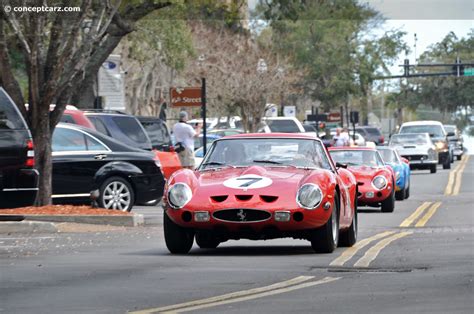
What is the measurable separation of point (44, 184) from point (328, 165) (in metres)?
7.00

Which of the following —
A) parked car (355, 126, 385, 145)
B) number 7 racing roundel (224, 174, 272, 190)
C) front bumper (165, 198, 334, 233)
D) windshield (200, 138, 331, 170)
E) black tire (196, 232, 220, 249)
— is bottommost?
parked car (355, 126, 385, 145)

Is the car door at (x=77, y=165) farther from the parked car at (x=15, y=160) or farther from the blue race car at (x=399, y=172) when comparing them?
the blue race car at (x=399, y=172)

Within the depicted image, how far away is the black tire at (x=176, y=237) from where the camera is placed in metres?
14.1

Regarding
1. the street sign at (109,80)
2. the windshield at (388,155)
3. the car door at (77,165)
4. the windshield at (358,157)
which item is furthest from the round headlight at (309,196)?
the street sign at (109,80)

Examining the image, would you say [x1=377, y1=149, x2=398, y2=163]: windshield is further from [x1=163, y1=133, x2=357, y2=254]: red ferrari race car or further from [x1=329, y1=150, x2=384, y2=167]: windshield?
[x1=163, y1=133, x2=357, y2=254]: red ferrari race car

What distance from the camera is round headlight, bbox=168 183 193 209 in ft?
45.5

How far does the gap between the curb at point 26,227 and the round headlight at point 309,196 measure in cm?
555

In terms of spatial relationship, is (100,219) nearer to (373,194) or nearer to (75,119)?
(75,119)

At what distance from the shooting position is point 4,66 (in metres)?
20.8

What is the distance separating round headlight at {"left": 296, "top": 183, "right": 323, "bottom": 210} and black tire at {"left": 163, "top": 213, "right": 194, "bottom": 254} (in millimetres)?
1241

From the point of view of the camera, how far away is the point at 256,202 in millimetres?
13711

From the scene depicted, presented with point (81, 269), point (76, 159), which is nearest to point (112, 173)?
point (76, 159)

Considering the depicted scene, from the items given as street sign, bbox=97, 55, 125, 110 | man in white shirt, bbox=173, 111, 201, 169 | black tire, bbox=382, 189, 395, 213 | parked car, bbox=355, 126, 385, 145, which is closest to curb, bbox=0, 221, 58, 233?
black tire, bbox=382, 189, 395, 213

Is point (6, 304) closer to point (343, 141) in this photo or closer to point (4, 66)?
point (4, 66)
